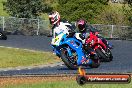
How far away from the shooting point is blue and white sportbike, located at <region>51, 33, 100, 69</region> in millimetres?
17734

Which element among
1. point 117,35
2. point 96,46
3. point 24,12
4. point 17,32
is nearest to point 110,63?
point 96,46

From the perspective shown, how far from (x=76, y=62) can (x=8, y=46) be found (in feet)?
49.6

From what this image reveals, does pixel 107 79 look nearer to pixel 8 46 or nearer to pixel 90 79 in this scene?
pixel 90 79

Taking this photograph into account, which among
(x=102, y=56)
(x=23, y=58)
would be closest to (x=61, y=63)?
(x=102, y=56)

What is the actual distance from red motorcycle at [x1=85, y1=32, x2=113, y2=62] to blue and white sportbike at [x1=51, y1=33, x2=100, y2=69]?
1.25 metres

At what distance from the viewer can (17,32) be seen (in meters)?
42.2

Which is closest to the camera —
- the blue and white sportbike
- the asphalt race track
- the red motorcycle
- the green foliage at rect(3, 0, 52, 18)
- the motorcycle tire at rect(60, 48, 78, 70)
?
the blue and white sportbike

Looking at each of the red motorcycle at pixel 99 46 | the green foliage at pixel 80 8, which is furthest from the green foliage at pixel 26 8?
the red motorcycle at pixel 99 46

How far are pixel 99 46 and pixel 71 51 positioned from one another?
8.65ft

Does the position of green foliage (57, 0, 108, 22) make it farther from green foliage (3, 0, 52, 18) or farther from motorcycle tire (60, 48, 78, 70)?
motorcycle tire (60, 48, 78, 70)

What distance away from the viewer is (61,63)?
2344 centimetres

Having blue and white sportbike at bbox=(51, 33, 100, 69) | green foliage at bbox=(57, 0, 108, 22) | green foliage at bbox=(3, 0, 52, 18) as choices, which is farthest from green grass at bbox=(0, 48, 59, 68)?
green foliage at bbox=(57, 0, 108, 22)

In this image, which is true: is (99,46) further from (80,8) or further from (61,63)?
(80,8)

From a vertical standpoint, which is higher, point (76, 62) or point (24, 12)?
point (76, 62)
